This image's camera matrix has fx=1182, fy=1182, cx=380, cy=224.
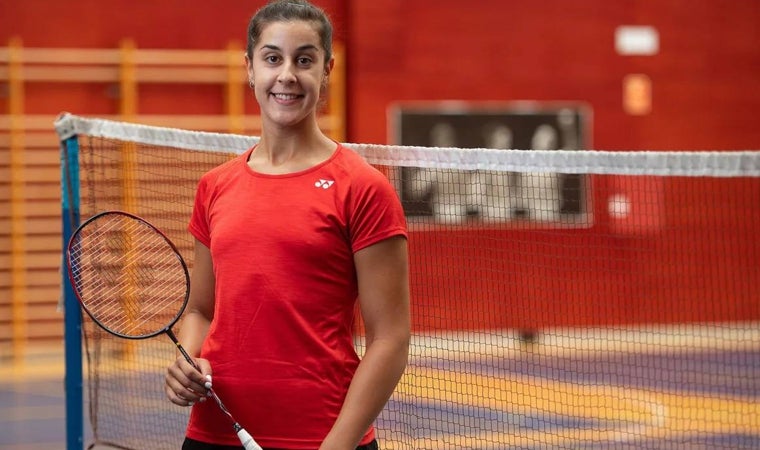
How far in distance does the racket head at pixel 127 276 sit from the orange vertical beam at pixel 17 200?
24.9 ft

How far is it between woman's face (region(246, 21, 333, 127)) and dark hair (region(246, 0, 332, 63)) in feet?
0.05

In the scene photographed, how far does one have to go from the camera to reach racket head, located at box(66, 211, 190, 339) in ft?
9.02

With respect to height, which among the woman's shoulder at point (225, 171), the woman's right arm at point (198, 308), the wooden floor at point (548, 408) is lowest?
the wooden floor at point (548, 408)

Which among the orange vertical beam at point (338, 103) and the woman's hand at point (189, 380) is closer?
the woman's hand at point (189, 380)

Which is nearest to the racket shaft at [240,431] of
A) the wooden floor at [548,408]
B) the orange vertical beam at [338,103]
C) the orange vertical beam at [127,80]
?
the wooden floor at [548,408]

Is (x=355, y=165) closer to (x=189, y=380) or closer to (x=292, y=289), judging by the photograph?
(x=292, y=289)

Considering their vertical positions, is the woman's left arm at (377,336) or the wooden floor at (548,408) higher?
the woman's left arm at (377,336)

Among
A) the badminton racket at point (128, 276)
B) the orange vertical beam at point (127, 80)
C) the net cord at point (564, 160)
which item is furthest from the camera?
the orange vertical beam at point (127, 80)

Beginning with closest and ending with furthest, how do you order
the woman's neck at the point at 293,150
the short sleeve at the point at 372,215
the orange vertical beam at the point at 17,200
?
the short sleeve at the point at 372,215, the woman's neck at the point at 293,150, the orange vertical beam at the point at 17,200

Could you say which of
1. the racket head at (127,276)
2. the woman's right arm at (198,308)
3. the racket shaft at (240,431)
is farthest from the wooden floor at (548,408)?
the racket shaft at (240,431)

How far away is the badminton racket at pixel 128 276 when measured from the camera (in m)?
2.74

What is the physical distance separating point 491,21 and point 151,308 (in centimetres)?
930

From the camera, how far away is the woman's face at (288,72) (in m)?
2.16

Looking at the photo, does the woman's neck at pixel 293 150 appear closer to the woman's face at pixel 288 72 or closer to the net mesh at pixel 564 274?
the woman's face at pixel 288 72
